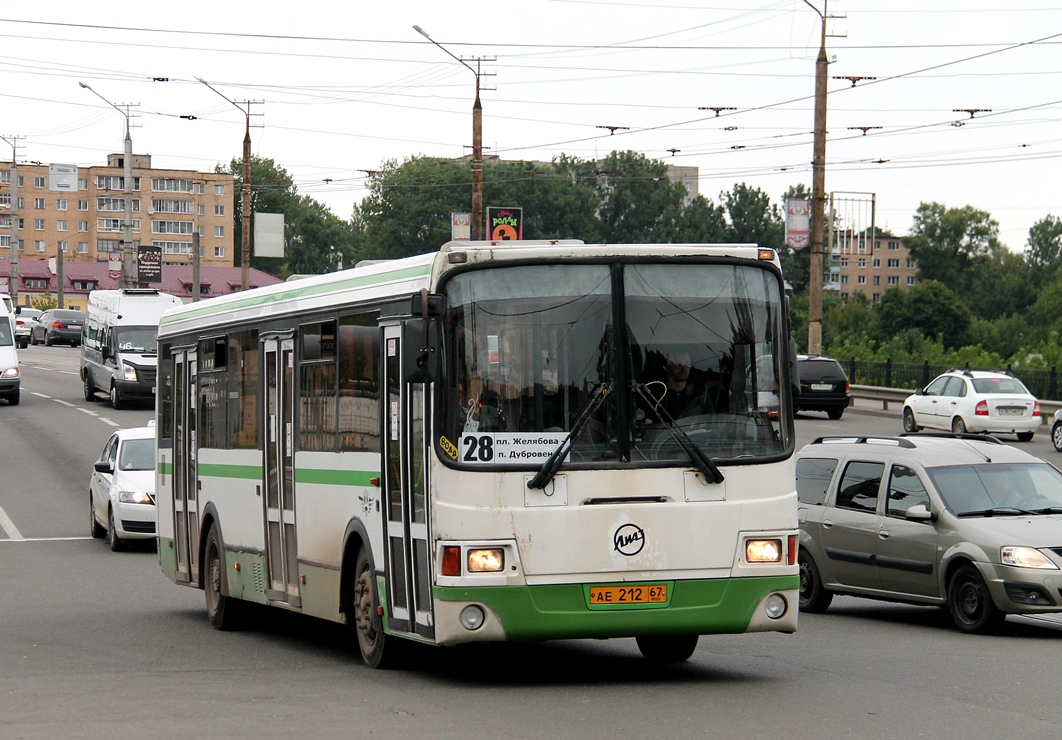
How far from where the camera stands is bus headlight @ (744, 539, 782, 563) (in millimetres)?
9164

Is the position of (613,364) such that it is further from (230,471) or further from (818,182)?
(818,182)

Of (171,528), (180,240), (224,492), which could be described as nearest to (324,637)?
(224,492)

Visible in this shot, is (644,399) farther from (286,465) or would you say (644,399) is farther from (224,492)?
(224,492)

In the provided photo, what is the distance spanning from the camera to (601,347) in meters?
8.97

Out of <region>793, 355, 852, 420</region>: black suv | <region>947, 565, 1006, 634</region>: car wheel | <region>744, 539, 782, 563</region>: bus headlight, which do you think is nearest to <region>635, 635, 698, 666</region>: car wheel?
<region>744, 539, 782, 563</region>: bus headlight

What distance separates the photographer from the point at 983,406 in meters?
34.6

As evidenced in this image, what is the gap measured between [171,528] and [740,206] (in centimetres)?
12239

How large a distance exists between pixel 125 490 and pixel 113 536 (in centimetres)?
86

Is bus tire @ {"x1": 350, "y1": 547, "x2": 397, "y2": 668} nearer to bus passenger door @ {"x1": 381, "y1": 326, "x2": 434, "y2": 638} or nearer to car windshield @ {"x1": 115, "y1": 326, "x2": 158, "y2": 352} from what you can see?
bus passenger door @ {"x1": 381, "y1": 326, "x2": 434, "y2": 638}

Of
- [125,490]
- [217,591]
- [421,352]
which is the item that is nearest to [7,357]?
[125,490]

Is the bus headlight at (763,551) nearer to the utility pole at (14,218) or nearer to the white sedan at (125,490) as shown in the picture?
→ the white sedan at (125,490)

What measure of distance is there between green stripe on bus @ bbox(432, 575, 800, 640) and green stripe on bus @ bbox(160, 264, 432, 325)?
1.86 m

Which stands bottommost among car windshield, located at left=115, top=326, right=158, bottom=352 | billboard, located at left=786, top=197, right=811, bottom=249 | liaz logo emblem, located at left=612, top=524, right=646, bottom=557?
liaz logo emblem, located at left=612, top=524, right=646, bottom=557

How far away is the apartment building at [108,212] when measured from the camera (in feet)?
501
